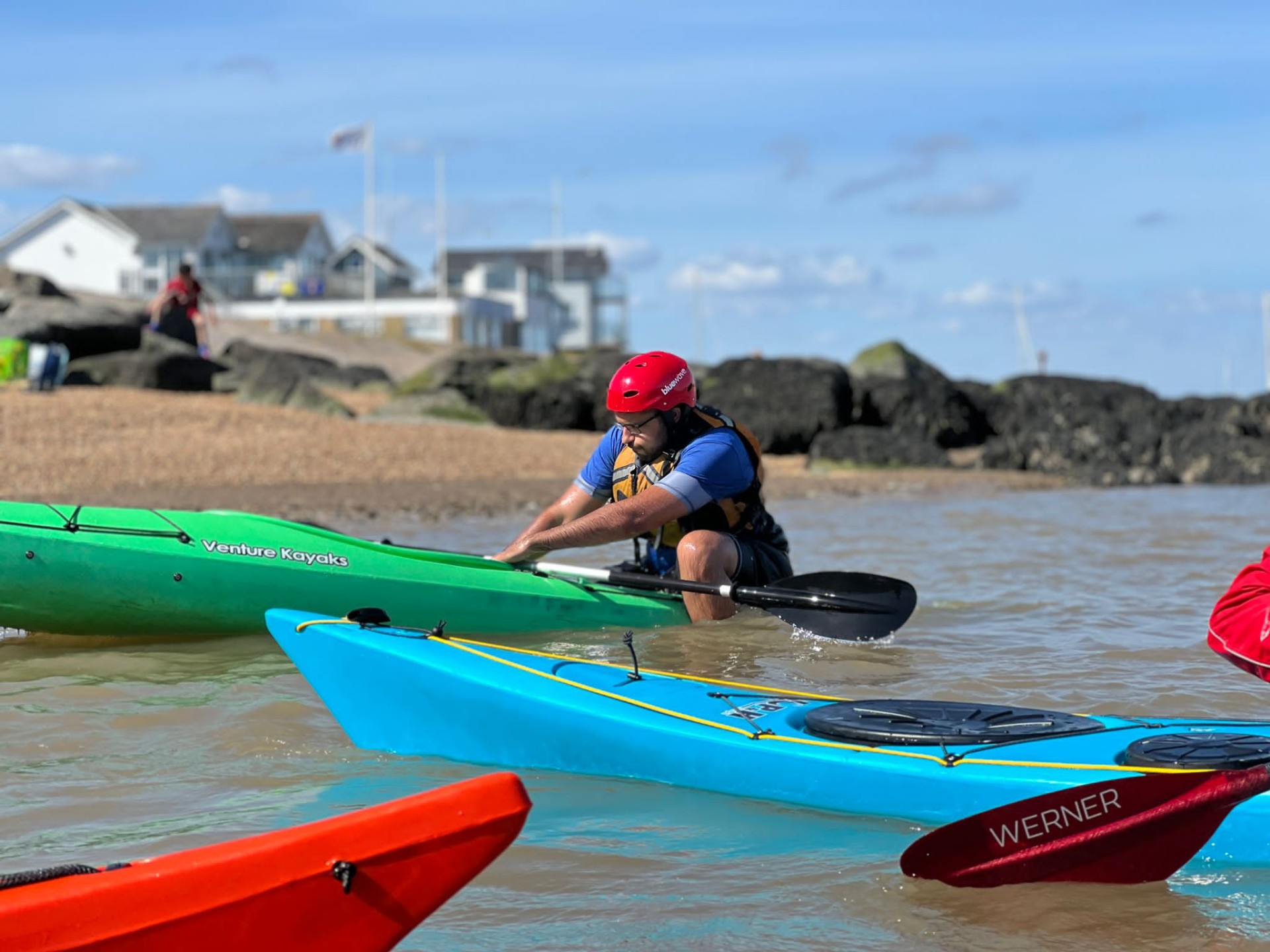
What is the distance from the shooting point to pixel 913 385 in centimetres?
2081

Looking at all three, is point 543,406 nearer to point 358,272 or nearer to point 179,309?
point 179,309

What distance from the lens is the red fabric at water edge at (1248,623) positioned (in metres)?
3.19

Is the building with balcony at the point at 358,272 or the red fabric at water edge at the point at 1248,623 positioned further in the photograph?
the building with balcony at the point at 358,272

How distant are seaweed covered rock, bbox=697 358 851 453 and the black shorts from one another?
12.7 meters

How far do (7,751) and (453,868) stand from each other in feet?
8.80

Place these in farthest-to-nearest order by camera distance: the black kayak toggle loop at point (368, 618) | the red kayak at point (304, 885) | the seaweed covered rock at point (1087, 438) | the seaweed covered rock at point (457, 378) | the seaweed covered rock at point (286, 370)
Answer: the seaweed covered rock at point (457, 378)
the seaweed covered rock at point (286, 370)
the seaweed covered rock at point (1087, 438)
the black kayak toggle loop at point (368, 618)
the red kayak at point (304, 885)

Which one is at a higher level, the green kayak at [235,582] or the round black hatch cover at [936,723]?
the green kayak at [235,582]

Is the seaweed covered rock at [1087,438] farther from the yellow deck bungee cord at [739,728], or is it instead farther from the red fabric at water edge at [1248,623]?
the red fabric at water edge at [1248,623]

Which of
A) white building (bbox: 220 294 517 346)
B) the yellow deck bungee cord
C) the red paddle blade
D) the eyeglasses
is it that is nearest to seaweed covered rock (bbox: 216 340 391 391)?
the eyeglasses

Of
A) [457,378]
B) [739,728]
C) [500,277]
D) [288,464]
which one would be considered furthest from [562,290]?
[739,728]

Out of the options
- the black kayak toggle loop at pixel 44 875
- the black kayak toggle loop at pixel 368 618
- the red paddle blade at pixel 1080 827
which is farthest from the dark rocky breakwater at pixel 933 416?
the black kayak toggle loop at pixel 44 875

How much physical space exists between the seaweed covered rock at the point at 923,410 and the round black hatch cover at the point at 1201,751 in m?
16.3

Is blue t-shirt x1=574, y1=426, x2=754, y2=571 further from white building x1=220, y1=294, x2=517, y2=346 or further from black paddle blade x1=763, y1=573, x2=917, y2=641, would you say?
white building x1=220, y1=294, x2=517, y2=346

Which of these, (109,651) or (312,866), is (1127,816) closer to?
(312,866)
